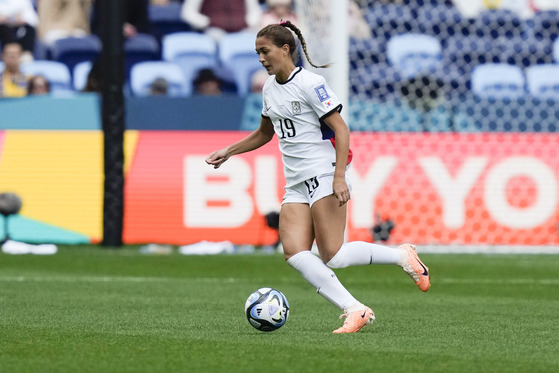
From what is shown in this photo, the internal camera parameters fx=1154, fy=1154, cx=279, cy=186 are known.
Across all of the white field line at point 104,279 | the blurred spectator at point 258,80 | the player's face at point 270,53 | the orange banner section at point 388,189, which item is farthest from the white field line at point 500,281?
the blurred spectator at point 258,80

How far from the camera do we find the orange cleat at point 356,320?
6.02 metres

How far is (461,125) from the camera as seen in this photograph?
13.5 meters

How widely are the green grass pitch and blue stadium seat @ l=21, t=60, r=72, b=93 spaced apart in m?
4.33

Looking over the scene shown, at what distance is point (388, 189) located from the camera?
43.2ft

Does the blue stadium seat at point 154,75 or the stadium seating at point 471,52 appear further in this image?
the stadium seating at point 471,52

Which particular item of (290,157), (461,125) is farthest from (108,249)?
(290,157)

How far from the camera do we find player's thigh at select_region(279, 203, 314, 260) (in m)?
6.19

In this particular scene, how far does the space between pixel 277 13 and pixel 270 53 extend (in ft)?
37.1

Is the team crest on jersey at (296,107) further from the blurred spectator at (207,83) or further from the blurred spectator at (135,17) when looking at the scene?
the blurred spectator at (135,17)

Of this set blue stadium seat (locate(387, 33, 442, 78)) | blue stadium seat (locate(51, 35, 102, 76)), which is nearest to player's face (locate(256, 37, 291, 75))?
blue stadium seat (locate(387, 33, 442, 78))

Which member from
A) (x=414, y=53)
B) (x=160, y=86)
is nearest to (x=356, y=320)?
(x=160, y=86)

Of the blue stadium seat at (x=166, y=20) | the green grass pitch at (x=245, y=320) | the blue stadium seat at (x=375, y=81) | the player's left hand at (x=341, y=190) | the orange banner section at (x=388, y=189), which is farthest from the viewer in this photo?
the blue stadium seat at (x=166, y=20)

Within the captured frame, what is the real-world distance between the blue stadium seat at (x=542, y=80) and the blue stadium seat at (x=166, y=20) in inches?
204

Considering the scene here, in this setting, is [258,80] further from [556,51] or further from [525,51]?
[556,51]
